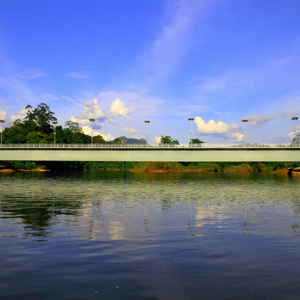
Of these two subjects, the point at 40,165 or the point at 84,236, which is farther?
the point at 40,165

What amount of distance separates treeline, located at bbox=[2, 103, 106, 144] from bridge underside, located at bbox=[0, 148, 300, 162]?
112 ft

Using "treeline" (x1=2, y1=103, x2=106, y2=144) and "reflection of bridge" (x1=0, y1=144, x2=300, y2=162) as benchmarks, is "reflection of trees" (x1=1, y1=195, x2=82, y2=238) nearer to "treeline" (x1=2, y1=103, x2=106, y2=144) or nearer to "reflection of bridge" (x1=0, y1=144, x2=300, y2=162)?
"reflection of bridge" (x1=0, y1=144, x2=300, y2=162)

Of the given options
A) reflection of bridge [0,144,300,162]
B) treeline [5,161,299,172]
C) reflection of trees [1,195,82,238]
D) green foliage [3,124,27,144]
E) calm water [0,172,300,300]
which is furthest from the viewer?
green foliage [3,124,27,144]

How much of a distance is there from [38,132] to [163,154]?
99.2m

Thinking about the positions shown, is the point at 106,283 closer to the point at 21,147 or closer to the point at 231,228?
the point at 231,228

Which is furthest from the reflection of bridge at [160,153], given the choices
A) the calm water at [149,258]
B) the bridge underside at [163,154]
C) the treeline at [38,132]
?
the calm water at [149,258]

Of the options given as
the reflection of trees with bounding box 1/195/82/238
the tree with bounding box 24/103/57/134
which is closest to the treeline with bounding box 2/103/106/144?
the tree with bounding box 24/103/57/134

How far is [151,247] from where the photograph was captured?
12.7 meters

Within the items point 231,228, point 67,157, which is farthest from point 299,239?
point 67,157

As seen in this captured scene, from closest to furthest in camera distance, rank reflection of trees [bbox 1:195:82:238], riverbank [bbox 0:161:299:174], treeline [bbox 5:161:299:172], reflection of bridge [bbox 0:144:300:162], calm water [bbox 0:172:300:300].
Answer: calm water [bbox 0:172:300:300] → reflection of trees [bbox 1:195:82:238] → reflection of bridge [bbox 0:144:300:162] → riverbank [bbox 0:161:299:174] → treeline [bbox 5:161:299:172]

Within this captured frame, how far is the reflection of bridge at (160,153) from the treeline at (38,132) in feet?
112

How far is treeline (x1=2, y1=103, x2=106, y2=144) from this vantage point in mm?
145125

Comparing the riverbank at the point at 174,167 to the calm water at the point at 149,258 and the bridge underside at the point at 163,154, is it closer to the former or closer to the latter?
the bridge underside at the point at 163,154

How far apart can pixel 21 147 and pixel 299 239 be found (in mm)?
85757
